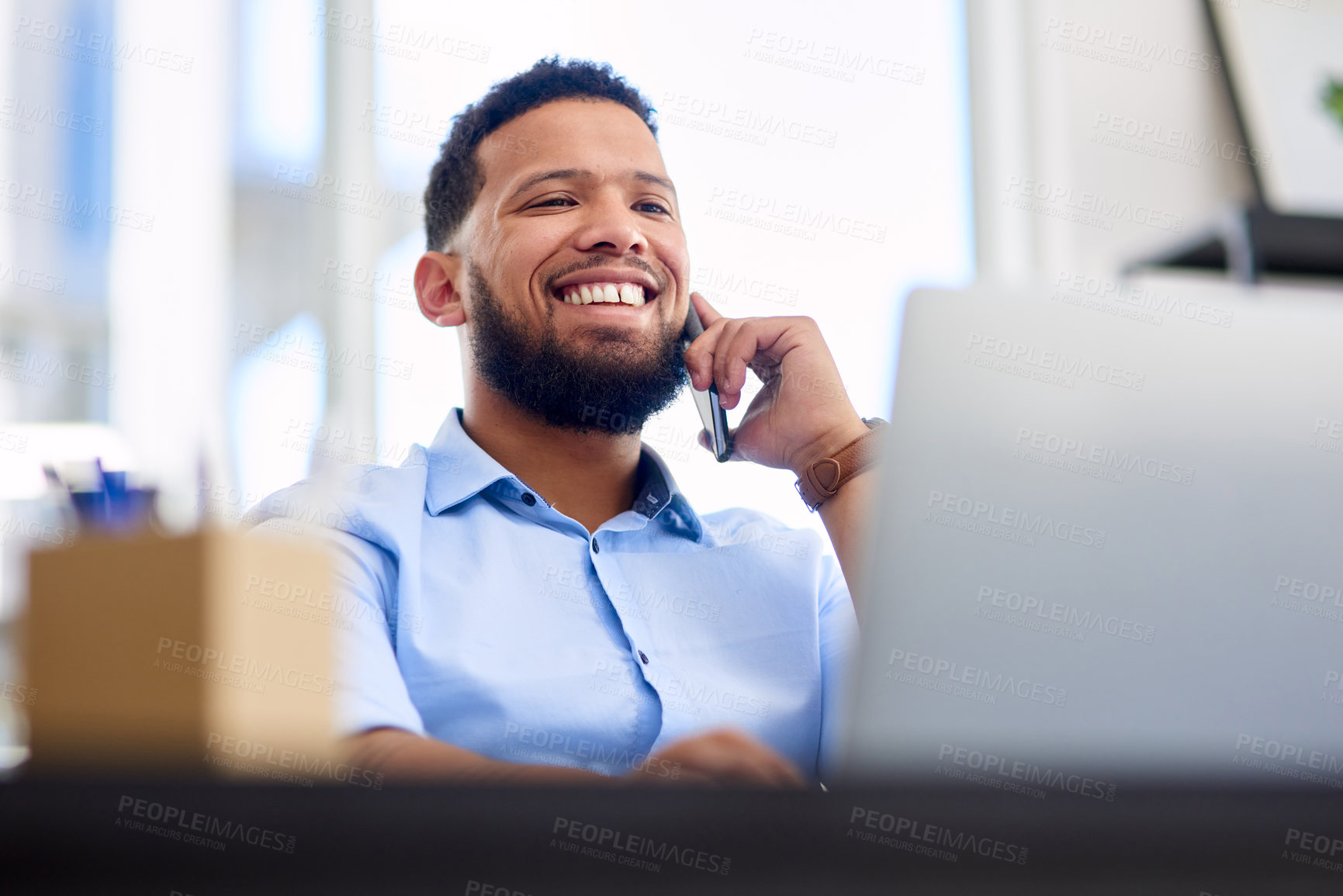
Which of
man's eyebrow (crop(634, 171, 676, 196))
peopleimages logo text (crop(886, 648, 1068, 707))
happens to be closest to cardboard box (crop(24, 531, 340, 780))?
peopleimages logo text (crop(886, 648, 1068, 707))

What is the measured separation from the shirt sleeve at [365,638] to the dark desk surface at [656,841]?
586 millimetres

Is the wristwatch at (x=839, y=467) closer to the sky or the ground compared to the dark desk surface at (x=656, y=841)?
closer to the sky

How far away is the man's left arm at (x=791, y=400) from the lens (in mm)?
1167

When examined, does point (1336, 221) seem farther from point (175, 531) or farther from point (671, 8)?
point (175, 531)

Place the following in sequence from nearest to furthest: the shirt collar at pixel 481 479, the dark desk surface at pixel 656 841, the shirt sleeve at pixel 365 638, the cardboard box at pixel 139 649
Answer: the dark desk surface at pixel 656 841 < the cardboard box at pixel 139 649 < the shirt sleeve at pixel 365 638 < the shirt collar at pixel 481 479

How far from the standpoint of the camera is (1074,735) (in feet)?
1.64

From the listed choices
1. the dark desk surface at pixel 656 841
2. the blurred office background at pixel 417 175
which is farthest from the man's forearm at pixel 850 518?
the blurred office background at pixel 417 175

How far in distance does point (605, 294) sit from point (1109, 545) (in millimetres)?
1049

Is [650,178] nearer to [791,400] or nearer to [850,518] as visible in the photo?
[791,400]

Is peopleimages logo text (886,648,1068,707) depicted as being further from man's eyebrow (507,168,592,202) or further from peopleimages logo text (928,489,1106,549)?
man's eyebrow (507,168,592,202)

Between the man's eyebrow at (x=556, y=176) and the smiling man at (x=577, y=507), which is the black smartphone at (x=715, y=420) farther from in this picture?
the man's eyebrow at (x=556, y=176)

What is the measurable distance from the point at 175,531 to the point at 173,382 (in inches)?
61.9

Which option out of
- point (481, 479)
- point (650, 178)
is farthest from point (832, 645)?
point (650, 178)

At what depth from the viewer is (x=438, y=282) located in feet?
5.35
